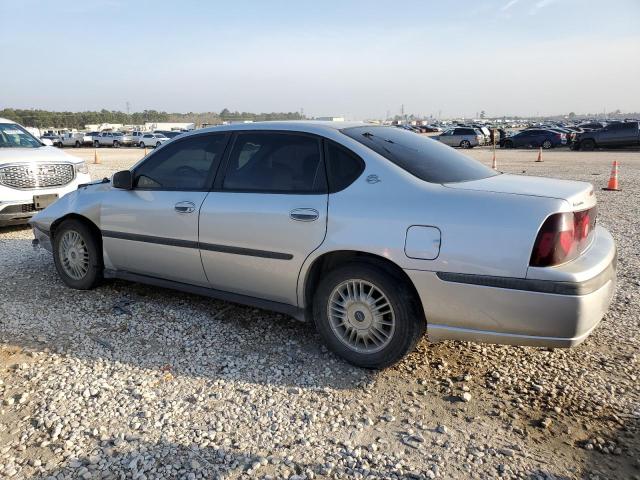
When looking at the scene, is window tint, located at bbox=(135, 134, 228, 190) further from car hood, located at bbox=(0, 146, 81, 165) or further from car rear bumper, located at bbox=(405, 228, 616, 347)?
car hood, located at bbox=(0, 146, 81, 165)

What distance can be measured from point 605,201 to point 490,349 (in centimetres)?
858

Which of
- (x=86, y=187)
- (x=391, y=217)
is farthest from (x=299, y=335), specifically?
(x=86, y=187)

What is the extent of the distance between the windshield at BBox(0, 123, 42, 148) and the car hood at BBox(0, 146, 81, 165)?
0.30 m

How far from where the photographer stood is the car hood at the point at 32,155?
7.66m

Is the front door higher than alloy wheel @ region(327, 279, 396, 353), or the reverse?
the front door

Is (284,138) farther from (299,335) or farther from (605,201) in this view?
(605,201)

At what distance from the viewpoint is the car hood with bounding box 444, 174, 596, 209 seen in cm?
305

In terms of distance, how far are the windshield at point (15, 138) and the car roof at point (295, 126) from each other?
569 cm

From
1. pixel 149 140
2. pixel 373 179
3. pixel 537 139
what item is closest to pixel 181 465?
pixel 373 179

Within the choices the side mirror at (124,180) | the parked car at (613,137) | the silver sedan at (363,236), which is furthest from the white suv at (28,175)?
the parked car at (613,137)

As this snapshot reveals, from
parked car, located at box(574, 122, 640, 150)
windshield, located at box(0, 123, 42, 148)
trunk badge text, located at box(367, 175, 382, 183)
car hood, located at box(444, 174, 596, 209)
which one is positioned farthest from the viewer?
parked car, located at box(574, 122, 640, 150)

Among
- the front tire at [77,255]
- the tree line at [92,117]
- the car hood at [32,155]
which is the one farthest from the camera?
the tree line at [92,117]

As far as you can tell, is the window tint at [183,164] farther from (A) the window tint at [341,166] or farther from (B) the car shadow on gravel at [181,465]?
(B) the car shadow on gravel at [181,465]

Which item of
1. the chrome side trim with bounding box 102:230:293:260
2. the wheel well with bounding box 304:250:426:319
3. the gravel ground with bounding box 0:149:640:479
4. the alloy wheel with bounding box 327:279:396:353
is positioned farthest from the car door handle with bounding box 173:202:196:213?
the alloy wheel with bounding box 327:279:396:353
